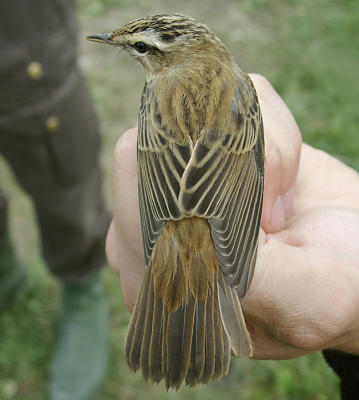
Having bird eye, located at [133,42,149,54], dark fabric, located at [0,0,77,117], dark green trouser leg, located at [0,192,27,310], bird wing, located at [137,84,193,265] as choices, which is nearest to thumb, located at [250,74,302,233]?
bird wing, located at [137,84,193,265]

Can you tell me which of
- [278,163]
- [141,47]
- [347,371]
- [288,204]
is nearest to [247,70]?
[141,47]

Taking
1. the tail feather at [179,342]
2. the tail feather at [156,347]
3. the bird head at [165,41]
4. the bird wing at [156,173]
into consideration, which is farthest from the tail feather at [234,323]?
the bird head at [165,41]

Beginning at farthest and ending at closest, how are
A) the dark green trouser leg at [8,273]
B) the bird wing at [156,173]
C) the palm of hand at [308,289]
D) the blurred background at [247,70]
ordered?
1. the dark green trouser leg at [8,273]
2. the blurred background at [247,70]
3. the bird wing at [156,173]
4. the palm of hand at [308,289]

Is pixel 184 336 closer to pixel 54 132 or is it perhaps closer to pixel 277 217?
pixel 277 217

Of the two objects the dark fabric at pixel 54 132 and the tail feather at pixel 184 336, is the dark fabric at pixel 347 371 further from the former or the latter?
the dark fabric at pixel 54 132

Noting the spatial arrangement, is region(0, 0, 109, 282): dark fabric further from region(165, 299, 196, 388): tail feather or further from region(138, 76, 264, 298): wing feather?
region(165, 299, 196, 388): tail feather

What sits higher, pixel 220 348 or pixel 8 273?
pixel 220 348
